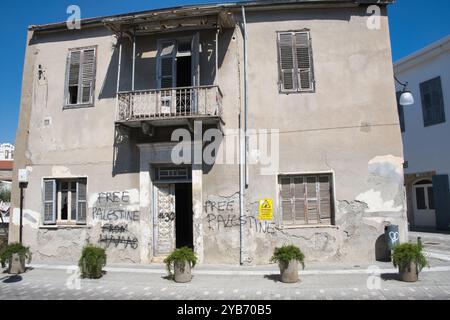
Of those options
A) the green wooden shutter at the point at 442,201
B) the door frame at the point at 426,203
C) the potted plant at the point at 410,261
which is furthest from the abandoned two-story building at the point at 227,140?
the door frame at the point at 426,203

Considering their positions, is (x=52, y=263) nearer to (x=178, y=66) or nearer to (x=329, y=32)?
(x=178, y=66)

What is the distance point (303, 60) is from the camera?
1140cm

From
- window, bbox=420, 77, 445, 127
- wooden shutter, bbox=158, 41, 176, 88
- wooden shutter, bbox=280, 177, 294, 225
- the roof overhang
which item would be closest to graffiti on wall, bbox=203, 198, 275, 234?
wooden shutter, bbox=280, 177, 294, 225

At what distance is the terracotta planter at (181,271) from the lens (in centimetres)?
876

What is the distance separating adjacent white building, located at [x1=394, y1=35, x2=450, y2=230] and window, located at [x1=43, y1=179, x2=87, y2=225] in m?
15.9

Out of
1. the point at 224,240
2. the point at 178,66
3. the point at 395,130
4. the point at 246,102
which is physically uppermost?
the point at 178,66

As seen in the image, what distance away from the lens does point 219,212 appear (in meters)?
11.0

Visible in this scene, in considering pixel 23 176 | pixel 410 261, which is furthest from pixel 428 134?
pixel 23 176

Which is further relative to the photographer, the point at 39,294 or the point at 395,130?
the point at 395,130

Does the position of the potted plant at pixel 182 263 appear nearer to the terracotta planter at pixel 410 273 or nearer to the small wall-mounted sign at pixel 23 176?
the terracotta planter at pixel 410 273

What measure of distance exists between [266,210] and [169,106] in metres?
3.98

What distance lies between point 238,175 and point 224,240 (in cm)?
186

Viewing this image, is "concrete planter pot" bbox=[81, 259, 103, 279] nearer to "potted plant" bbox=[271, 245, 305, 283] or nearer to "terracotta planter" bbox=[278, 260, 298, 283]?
"potted plant" bbox=[271, 245, 305, 283]

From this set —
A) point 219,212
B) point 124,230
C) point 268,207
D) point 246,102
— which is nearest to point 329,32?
point 246,102
